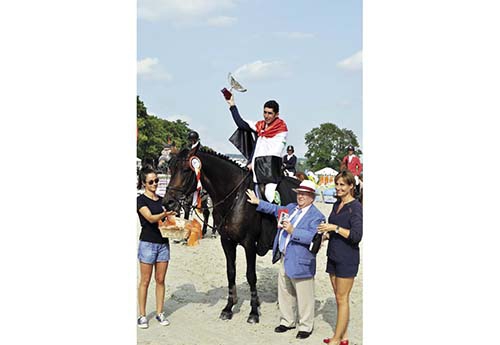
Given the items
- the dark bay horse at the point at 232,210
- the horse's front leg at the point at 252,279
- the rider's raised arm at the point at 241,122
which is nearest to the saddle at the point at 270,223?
the dark bay horse at the point at 232,210

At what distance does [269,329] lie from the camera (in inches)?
206

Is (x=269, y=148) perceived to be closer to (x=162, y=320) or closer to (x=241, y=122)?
(x=241, y=122)

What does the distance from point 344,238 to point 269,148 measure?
150 cm

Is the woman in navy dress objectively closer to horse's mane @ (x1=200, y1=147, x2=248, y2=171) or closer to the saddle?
the saddle

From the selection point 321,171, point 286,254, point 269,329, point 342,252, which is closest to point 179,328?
point 269,329

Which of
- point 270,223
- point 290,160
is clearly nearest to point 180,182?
point 270,223

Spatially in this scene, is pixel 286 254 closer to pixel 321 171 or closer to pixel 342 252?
pixel 342 252

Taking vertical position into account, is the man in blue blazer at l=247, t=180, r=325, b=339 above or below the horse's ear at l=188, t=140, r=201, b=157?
below

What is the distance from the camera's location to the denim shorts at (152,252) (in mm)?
4926

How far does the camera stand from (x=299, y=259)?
186 inches

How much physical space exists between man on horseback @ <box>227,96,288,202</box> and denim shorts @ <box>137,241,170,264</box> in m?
1.24

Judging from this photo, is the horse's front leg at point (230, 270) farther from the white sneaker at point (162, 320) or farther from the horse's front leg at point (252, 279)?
the white sneaker at point (162, 320)

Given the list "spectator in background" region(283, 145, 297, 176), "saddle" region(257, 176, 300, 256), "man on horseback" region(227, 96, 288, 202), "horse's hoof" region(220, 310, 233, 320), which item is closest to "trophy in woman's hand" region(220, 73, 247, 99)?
"man on horseback" region(227, 96, 288, 202)

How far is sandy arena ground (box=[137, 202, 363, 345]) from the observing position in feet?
16.2
